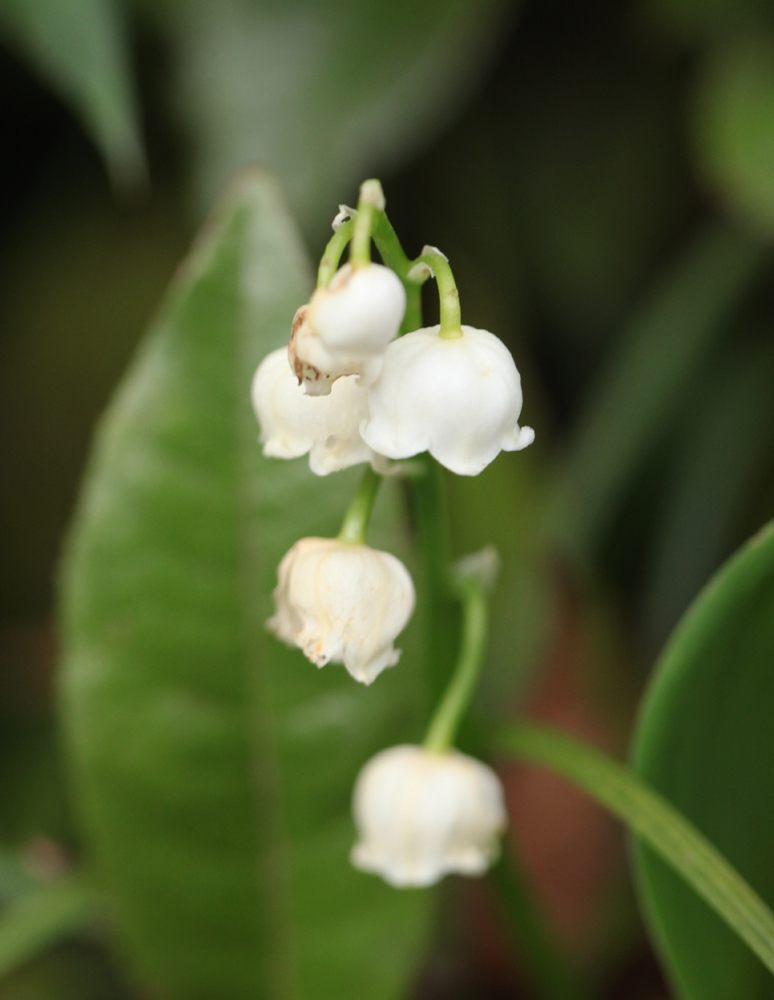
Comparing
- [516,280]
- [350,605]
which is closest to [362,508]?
[350,605]

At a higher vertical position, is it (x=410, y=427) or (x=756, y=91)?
(x=756, y=91)

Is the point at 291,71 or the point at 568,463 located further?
the point at 568,463

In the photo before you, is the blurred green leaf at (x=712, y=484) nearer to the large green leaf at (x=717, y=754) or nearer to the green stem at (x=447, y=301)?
the large green leaf at (x=717, y=754)

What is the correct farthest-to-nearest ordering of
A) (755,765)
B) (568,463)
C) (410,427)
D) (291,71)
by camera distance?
(568,463) < (291,71) < (755,765) < (410,427)

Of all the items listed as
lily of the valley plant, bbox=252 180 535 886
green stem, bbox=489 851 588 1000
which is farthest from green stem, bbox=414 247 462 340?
green stem, bbox=489 851 588 1000

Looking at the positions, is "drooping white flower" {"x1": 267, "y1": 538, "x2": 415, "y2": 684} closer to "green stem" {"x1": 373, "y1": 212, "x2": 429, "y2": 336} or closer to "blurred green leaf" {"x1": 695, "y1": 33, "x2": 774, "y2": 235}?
"green stem" {"x1": 373, "y1": 212, "x2": 429, "y2": 336}

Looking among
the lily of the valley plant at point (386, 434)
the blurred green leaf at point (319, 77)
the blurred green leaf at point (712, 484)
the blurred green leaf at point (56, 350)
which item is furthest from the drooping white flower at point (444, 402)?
the blurred green leaf at point (56, 350)

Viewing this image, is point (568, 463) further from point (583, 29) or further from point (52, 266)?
point (52, 266)

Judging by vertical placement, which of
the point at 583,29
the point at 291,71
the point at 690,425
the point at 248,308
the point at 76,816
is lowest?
the point at 76,816

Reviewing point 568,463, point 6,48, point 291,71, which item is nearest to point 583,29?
point 291,71
